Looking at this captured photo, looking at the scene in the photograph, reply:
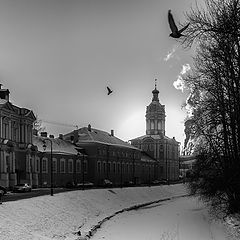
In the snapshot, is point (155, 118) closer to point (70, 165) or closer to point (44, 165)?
point (70, 165)

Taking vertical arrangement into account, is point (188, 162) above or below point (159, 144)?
below

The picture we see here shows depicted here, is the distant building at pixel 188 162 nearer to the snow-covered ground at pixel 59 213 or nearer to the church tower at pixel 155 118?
the snow-covered ground at pixel 59 213

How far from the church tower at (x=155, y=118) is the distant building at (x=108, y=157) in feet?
65.6

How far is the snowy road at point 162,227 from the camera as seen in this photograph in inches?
1175

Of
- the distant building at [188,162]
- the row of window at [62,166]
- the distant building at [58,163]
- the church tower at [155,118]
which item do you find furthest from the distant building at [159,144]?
the row of window at [62,166]

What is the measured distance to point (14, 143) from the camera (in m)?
61.9

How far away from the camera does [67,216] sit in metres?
36.8

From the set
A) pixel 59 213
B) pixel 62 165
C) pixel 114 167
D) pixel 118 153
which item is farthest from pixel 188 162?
pixel 59 213

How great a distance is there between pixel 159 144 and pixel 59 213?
9373cm

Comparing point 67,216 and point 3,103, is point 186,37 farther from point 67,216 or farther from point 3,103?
point 3,103

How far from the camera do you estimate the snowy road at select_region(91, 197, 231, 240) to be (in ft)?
97.9

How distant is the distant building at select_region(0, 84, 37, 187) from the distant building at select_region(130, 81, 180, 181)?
62.5 metres

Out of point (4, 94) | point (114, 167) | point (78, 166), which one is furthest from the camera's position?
point (114, 167)

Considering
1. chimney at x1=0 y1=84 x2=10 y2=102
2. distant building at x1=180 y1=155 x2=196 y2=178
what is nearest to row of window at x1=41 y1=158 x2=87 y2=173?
chimney at x1=0 y1=84 x2=10 y2=102
